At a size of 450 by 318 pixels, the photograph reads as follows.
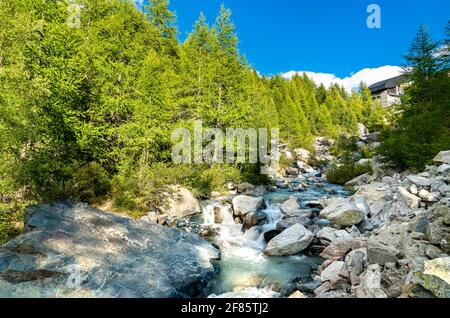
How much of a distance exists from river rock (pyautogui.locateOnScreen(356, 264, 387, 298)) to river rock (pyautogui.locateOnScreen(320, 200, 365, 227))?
486 cm

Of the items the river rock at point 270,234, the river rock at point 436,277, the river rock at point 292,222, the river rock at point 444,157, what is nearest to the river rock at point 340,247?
the river rock at point 270,234

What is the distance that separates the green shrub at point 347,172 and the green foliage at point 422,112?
4841mm

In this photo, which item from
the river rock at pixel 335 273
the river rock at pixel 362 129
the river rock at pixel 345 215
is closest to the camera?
the river rock at pixel 335 273

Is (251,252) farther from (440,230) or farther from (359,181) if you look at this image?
(359,181)

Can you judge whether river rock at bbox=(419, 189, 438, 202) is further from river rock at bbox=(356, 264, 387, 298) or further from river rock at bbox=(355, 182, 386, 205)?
river rock at bbox=(356, 264, 387, 298)

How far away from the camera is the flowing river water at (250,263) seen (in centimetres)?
866

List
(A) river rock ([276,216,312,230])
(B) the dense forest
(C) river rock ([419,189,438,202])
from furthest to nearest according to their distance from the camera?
(A) river rock ([276,216,312,230]), (C) river rock ([419,189,438,202]), (B) the dense forest

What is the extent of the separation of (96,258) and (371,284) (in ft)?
24.9

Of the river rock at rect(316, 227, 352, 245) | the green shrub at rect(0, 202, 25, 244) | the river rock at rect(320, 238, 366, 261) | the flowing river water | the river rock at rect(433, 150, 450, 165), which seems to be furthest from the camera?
the river rock at rect(433, 150, 450, 165)

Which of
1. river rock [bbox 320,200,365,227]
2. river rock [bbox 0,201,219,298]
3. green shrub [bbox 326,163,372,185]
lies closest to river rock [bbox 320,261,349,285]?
river rock [bbox 0,201,219,298]

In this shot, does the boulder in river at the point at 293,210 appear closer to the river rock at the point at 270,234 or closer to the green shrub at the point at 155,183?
the river rock at the point at 270,234

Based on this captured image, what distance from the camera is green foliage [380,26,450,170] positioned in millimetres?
18406

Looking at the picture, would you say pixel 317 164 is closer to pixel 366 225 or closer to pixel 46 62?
pixel 366 225

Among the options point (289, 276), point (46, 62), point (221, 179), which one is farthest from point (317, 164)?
point (46, 62)
